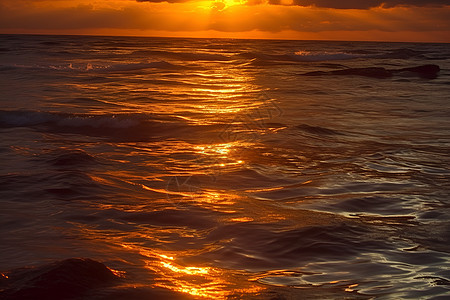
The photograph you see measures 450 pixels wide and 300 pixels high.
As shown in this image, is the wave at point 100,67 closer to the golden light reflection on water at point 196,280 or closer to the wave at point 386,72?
the wave at point 386,72

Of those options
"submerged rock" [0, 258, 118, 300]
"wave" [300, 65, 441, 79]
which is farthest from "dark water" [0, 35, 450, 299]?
"wave" [300, 65, 441, 79]

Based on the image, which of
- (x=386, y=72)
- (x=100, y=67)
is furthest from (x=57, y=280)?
(x=100, y=67)

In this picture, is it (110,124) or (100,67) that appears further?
(100,67)

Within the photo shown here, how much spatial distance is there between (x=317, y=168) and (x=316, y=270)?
12.8 ft

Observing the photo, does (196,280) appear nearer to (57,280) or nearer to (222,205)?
(57,280)

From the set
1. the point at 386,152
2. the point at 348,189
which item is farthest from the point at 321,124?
the point at 348,189

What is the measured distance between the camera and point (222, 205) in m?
6.43

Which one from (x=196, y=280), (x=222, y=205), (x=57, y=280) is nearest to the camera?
(x=57, y=280)

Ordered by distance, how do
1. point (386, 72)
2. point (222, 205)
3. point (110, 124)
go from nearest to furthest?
point (222, 205) < point (110, 124) < point (386, 72)

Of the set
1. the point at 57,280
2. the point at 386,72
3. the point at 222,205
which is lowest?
the point at 222,205

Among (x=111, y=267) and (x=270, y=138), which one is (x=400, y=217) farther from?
(x=270, y=138)

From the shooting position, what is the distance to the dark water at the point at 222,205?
423cm

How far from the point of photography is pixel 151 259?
15.6 feet

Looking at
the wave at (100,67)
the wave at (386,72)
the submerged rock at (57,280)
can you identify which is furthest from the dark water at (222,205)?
the wave at (100,67)
